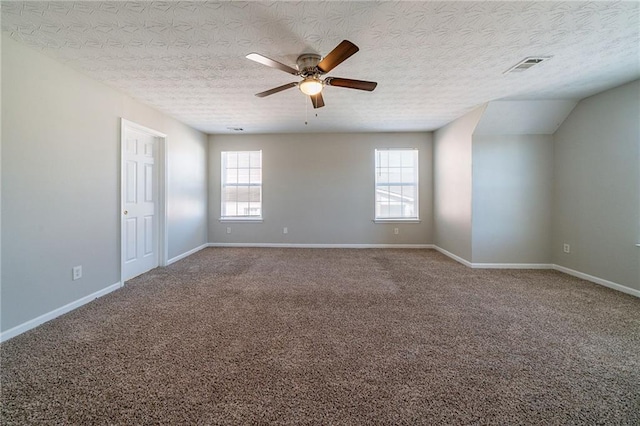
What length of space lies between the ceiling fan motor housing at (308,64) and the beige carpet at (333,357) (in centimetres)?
228

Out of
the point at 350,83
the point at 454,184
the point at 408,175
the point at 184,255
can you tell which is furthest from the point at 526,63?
the point at 184,255

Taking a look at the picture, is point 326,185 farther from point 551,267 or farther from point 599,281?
point 599,281

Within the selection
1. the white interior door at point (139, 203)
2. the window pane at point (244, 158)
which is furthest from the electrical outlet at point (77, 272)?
the window pane at point (244, 158)

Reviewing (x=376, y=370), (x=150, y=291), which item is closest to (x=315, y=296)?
(x=376, y=370)

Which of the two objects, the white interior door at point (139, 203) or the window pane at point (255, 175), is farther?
the window pane at point (255, 175)

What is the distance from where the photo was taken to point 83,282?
8.71 feet

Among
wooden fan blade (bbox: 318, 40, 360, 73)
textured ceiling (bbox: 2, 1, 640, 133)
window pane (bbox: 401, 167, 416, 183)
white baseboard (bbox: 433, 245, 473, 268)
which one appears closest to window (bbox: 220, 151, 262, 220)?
textured ceiling (bbox: 2, 1, 640, 133)

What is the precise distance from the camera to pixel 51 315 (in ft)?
7.58

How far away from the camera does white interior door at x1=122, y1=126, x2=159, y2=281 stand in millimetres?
3389

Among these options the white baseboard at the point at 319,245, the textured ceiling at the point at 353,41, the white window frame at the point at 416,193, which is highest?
the textured ceiling at the point at 353,41

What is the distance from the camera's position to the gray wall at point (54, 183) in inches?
79.7

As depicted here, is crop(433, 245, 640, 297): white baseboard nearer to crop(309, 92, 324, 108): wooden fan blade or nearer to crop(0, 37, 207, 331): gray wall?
crop(309, 92, 324, 108): wooden fan blade

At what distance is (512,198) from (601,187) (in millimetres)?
940

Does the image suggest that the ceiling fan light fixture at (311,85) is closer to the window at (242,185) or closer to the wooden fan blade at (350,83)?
the wooden fan blade at (350,83)
